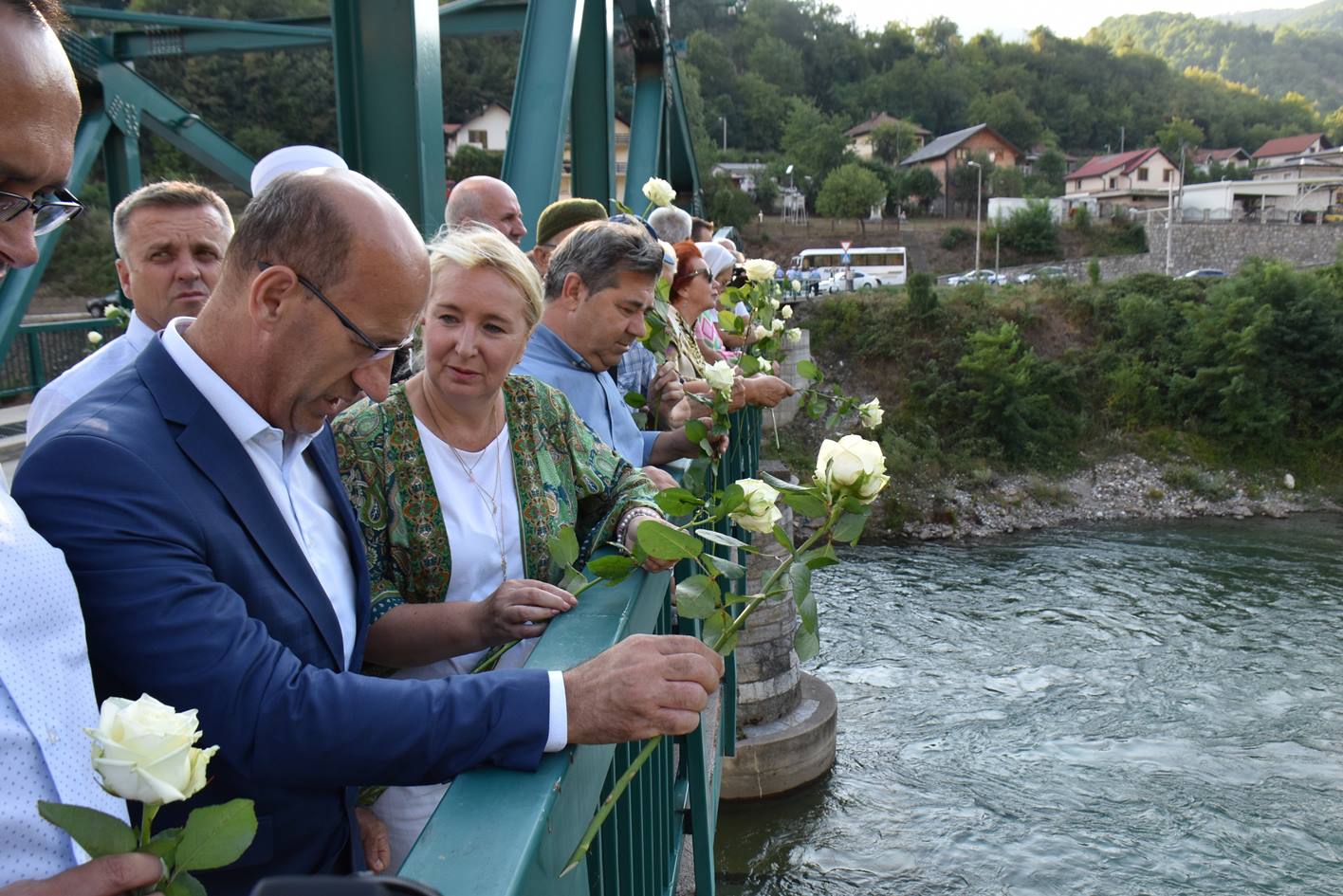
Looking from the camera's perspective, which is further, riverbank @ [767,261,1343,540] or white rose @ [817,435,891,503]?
riverbank @ [767,261,1343,540]

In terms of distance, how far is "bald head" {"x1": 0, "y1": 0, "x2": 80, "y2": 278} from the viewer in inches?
40.4

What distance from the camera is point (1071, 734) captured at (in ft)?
42.6

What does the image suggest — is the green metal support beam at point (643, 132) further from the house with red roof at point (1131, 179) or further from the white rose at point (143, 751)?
the house with red roof at point (1131, 179)

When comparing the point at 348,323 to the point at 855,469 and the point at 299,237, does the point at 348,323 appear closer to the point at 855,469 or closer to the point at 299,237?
the point at 299,237

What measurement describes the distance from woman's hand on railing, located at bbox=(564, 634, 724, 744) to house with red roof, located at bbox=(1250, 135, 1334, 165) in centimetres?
8266

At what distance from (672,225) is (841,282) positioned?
33.1 m

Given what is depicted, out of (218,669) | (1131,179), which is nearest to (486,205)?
(218,669)

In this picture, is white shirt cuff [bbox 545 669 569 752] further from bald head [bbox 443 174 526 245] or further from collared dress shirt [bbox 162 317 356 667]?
bald head [bbox 443 174 526 245]

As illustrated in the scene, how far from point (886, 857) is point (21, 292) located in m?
9.13

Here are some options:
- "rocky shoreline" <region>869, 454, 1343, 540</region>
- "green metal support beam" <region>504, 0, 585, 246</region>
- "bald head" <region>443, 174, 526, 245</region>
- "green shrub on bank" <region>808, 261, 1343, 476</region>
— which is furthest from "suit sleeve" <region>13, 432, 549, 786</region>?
"green shrub on bank" <region>808, 261, 1343, 476</region>

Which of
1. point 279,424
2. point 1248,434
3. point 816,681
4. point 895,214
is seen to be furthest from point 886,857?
point 895,214

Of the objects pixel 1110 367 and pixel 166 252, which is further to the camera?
pixel 1110 367

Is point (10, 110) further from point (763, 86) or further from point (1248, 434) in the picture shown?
point (763, 86)

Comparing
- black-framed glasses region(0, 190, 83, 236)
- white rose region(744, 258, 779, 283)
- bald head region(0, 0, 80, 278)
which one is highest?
bald head region(0, 0, 80, 278)
